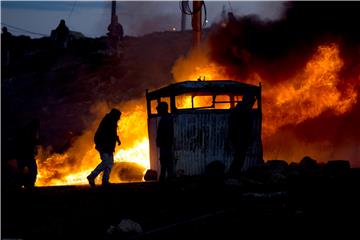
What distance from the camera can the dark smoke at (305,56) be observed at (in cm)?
2114

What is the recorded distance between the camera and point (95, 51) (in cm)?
4978

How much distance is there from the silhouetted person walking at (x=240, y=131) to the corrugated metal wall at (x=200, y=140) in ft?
3.20

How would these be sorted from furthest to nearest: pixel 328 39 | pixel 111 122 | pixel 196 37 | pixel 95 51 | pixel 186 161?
pixel 95 51 < pixel 196 37 < pixel 328 39 < pixel 186 161 < pixel 111 122

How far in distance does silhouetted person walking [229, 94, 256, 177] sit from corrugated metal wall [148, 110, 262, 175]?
0.98m

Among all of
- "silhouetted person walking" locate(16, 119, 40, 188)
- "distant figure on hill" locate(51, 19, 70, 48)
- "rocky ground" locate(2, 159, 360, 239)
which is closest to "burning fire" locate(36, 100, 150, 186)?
"silhouetted person walking" locate(16, 119, 40, 188)

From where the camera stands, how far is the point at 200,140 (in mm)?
14977

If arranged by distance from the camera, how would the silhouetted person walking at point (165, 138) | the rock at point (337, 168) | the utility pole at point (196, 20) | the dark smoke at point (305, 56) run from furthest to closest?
the utility pole at point (196, 20) → the dark smoke at point (305, 56) → the rock at point (337, 168) → the silhouetted person walking at point (165, 138)

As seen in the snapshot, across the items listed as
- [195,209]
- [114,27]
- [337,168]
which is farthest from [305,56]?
[114,27]

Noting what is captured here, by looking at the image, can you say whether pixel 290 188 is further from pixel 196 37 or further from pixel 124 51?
pixel 124 51

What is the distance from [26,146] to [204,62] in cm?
1065

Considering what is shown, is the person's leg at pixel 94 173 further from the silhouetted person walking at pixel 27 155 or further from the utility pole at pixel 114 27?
the utility pole at pixel 114 27

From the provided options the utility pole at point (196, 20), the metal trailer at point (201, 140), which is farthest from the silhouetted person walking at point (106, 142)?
the utility pole at point (196, 20)

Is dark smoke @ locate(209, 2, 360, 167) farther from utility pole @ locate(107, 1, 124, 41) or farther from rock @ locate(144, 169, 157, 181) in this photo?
utility pole @ locate(107, 1, 124, 41)

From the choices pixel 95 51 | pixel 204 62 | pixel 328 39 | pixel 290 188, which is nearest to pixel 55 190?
pixel 290 188
